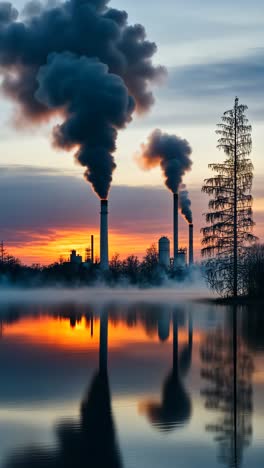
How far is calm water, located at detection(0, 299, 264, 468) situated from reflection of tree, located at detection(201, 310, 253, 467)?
2 centimetres

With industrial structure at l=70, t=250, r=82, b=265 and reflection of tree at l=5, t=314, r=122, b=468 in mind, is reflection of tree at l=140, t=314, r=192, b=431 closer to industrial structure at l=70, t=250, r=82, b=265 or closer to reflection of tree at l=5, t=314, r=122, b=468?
reflection of tree at l=5, t=314, r=122, b=468

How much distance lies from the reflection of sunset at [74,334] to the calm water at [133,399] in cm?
7

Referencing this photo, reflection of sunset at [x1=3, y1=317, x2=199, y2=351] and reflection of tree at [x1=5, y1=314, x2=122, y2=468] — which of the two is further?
reflection of sunset at [x1=3, y1=317, x2=199, y2=351]

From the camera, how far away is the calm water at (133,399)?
34.0 ft

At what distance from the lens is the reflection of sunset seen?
25312 millimetres

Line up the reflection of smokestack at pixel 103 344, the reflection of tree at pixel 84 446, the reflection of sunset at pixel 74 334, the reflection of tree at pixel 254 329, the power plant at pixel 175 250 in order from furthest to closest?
the power plant at pixel 175 250, the reflection of sunset at pixel 74 334, the reflection of tree at pixel 254 329, the reflection of smokestack at pixel 103 344, the reflection of tree at pixel 84 446

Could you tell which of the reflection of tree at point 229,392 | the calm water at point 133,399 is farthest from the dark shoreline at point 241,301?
the reflection of tree at point 229,392

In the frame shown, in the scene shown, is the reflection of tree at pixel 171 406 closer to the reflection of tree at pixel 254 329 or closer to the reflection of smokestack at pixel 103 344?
the reflection of smokestack at pixel 103 344

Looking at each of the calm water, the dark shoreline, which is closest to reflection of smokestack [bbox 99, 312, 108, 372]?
the calm water

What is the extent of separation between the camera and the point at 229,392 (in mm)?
15266

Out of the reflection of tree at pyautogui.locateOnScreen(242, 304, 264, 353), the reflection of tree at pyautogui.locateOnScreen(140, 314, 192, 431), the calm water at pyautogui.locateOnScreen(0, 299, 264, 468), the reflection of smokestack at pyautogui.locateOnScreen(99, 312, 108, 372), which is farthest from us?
the reflection of tree at pyautogui.locateOnScreen(242, 304, 264, 353)

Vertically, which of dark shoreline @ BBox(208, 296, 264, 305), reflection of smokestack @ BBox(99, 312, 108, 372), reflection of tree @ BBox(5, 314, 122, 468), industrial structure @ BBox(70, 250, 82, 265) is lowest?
reflection of tree @ BBox(5, 314, 122, 468)

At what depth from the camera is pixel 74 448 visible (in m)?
10.5

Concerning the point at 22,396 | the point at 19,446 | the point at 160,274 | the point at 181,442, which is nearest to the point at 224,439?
the point at 181,442
